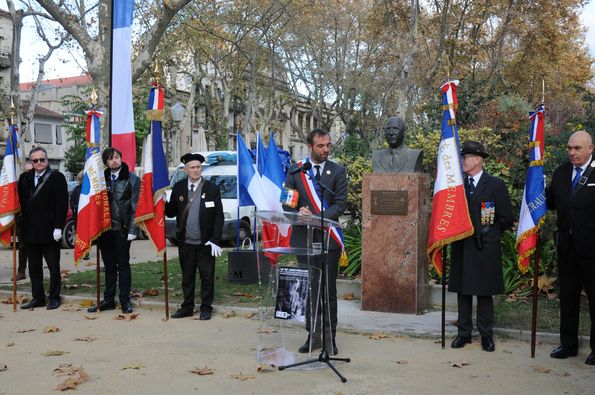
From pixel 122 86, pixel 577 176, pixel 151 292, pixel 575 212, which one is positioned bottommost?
pixel 151 292

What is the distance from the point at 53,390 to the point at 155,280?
5615mm

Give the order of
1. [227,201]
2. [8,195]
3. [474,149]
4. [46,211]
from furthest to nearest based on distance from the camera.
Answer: [227,201]
[8,195]
[46,211]
[474,149]

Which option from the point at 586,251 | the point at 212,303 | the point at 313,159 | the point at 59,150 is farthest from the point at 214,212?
the point at 59,150

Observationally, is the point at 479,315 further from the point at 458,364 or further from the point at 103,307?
the point at 103,307

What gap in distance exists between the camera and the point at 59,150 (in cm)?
5175

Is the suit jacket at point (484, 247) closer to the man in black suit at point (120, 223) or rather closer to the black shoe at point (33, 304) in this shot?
the man in black suit at point (120, 223)

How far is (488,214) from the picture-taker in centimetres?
689

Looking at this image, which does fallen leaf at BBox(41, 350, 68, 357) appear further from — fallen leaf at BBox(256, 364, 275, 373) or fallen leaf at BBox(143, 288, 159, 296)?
fallen leaf at BBox(143, 288, 159, 296)

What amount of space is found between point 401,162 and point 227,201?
9522 millimetres

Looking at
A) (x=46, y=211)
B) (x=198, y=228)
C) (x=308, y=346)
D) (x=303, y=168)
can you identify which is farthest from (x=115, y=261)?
(x=303, y=168)

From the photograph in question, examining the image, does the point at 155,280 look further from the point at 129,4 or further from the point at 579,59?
the point at 579,59

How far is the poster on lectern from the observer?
238 inches

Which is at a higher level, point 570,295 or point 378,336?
point 570,295

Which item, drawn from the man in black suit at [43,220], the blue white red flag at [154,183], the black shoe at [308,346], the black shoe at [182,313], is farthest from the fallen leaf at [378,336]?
the man in black suit at [43,220]
